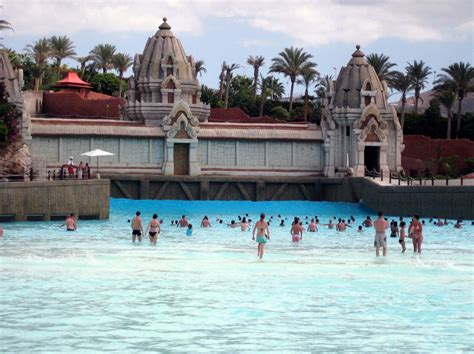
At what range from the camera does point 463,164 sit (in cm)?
8462

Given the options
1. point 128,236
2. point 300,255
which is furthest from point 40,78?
point 300,255

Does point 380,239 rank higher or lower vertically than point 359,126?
lower

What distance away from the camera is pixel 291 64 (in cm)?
10962

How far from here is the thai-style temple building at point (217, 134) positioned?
248 ft

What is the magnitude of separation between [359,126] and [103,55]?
4970 cm

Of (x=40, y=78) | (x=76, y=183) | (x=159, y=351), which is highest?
(x=40, y=78)

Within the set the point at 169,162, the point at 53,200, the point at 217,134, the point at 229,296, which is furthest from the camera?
the point at 217,134

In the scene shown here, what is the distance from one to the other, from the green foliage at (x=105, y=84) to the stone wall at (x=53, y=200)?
60.6m

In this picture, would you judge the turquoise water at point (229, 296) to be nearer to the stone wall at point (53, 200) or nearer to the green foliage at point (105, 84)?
the stone wall at point (53, 200)

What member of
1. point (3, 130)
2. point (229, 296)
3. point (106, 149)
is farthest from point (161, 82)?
point (229, 296)

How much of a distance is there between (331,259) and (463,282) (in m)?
7.82

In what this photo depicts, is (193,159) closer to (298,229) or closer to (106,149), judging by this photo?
(106,149)

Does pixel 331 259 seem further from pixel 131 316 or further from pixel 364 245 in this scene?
pixel 131 316

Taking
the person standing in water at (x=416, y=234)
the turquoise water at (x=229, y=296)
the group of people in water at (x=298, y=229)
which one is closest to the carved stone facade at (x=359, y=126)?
the group of people in water at (x=298, y=229)
